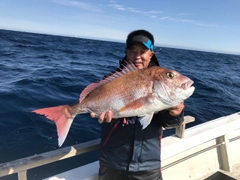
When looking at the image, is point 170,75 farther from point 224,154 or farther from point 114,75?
point 224,154

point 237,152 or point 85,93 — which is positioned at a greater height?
point 85,93

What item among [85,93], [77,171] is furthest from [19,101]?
[85,93]

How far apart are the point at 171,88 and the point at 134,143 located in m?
0.75

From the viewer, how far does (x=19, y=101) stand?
8.49 meters

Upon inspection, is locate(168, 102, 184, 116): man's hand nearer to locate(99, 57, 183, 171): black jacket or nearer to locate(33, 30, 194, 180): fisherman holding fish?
locate(33, 30, 194, 180): fisherman holding fish

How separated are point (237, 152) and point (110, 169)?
3239 mm

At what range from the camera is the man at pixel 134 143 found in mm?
2414

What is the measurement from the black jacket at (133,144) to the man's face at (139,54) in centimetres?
61

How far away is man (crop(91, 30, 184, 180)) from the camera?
2.41 m

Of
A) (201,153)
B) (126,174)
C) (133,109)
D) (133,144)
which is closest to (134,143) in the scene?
(133,144)

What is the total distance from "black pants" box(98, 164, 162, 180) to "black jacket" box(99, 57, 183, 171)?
6cm

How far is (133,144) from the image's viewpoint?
242cm

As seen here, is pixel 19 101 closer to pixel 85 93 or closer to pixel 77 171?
pixel 77 171

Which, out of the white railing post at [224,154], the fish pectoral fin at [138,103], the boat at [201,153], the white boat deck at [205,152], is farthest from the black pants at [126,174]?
the white railing post at [224,154]
